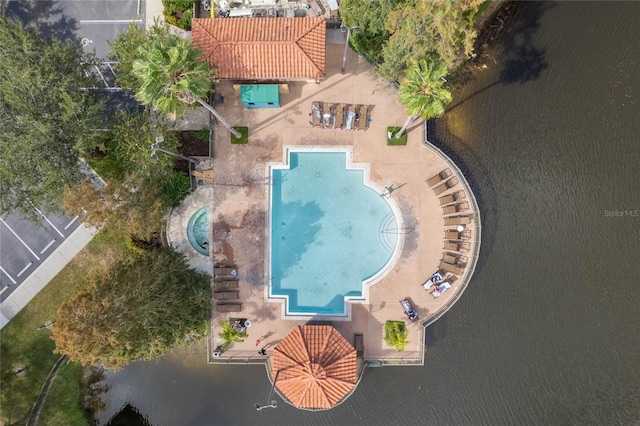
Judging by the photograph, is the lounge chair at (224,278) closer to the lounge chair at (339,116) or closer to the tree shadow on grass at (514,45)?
the lounge chair at (339,116)

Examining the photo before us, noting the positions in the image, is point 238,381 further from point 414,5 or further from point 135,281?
point 414,5

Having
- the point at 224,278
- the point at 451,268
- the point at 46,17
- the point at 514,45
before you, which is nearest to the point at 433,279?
the point at 451,268

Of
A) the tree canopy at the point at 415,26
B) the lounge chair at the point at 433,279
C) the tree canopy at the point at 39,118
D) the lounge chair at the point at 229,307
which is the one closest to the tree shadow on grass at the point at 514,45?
the tree canopy at the point at 415,26

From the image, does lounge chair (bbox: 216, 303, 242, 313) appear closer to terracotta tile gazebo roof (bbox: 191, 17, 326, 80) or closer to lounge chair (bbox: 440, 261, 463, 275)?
lounge chair (bbox: 440, 261, 463, 275)

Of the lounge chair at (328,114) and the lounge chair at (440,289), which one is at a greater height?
the lounge chair at (328,114)

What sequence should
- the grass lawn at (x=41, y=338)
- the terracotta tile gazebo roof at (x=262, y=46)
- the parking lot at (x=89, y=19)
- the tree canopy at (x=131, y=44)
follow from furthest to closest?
the parking lot at (x=89, y=19) → the grass lawn at (x=41, y=338) → the terracotta tile gazebo roof at (x=262, y=46) → the tree canopy at (x=131, y=44)

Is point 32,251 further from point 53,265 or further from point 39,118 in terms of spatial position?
point 39,118

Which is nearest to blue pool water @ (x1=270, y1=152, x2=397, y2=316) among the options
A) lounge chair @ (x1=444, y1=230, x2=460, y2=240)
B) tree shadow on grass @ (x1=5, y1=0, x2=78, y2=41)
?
lounge chair @ (x1=444, y1=230, x2=460, y2=240)
